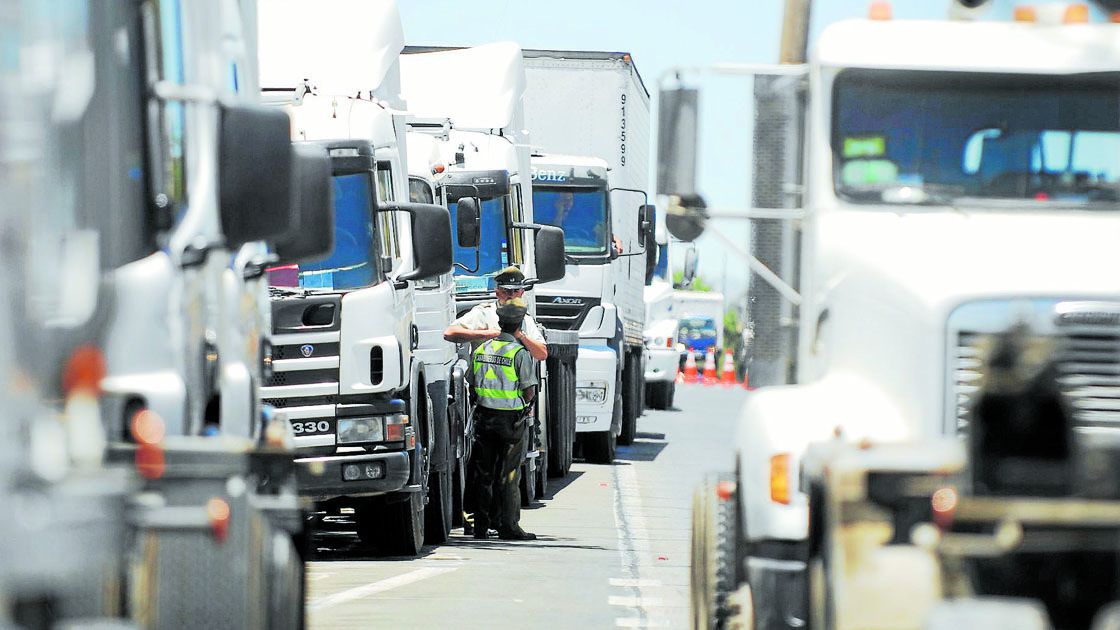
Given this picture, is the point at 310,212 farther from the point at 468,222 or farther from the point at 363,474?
the point at 468,222

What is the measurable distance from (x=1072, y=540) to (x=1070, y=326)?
3.78 feet

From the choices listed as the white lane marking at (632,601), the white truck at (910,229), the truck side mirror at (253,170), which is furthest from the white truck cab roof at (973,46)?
the white lane marking at (632,601)

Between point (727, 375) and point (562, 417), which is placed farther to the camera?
point (727, 375)

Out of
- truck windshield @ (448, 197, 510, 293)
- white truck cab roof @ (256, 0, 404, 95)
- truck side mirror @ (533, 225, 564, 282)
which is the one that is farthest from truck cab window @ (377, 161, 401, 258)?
truck side mirror @ (533, 225, 564, 282)

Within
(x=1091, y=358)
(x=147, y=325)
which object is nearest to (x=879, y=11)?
(x=1091, y=358)

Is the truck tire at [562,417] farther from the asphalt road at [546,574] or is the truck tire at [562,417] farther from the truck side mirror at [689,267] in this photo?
the truck side mirror at [689,267]

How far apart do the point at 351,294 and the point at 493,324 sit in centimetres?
274

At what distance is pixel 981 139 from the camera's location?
23.9 ft

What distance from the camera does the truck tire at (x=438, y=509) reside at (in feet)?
47.1

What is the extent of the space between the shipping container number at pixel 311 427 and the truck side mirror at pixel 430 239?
1.24m

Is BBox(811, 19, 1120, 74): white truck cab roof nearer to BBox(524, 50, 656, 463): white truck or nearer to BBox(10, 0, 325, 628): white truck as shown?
BBox(10, 0, 325, 628): white truck

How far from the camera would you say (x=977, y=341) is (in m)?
6.34

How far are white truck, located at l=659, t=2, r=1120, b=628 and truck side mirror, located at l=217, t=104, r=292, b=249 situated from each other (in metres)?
2.17

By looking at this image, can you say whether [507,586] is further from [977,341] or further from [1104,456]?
[1104,456]
